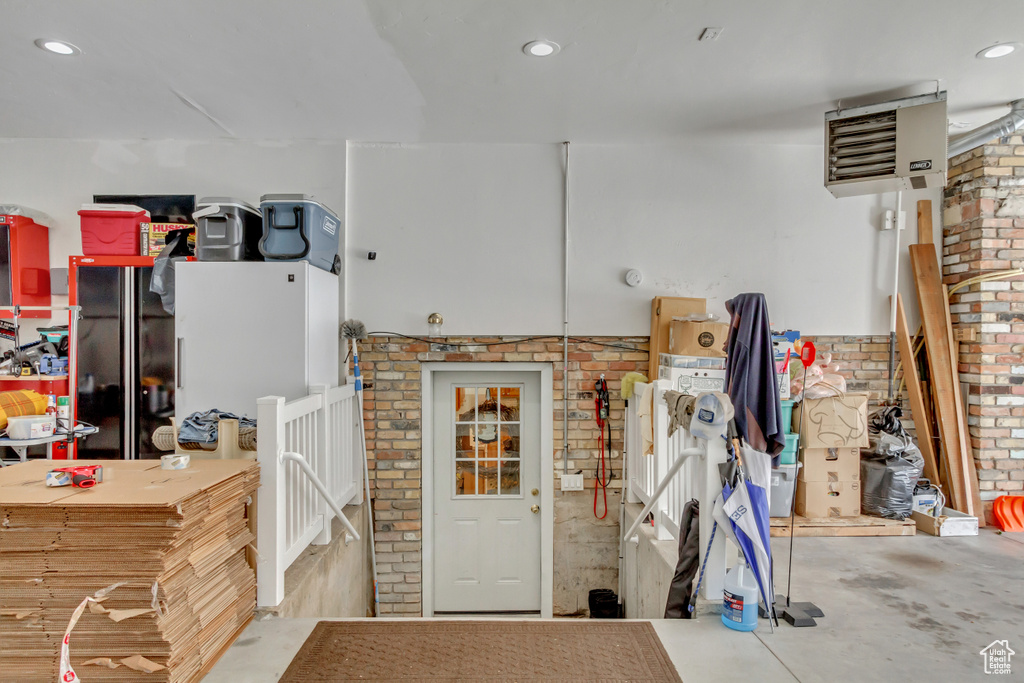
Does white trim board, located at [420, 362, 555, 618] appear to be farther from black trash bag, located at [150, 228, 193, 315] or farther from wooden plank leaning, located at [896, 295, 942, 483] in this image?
wooden plank leaning, located at [896, 295, 942, 483]

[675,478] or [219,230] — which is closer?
[675,478]

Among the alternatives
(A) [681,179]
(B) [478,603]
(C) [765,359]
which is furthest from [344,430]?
(A) [681,179]

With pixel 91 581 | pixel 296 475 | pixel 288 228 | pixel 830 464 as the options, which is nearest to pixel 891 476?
pixel 830 464

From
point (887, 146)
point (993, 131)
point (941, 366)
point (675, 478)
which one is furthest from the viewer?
point (941, 366)

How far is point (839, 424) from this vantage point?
147 inches

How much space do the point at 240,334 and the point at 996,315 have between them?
201 inches

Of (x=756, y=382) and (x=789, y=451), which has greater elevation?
(x=756, y=382)

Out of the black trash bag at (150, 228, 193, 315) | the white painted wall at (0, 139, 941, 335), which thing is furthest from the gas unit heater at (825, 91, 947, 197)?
the black trash bag at (150, 228, 193, 315)

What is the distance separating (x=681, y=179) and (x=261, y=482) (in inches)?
140

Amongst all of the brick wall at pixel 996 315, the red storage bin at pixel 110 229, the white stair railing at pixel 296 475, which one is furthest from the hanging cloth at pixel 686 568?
the red storage bin at pixel 110 229

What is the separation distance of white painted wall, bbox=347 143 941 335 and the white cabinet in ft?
2.97

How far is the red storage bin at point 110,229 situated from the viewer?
12.6 feet

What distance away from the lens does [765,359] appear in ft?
8.97

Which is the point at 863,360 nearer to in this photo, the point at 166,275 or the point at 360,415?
the point at 360,415
